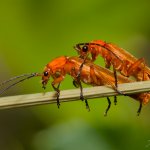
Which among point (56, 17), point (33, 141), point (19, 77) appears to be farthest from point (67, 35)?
point (33, 141)

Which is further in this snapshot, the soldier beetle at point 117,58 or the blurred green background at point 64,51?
the soldier beetle at point 117,58

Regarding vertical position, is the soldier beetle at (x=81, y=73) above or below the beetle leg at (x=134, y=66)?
above

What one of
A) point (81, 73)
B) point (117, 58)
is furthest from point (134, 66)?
point (81, 73)

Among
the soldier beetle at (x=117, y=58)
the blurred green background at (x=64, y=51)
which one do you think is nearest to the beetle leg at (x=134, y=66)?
the soldier beetle at (x=117, y=58)

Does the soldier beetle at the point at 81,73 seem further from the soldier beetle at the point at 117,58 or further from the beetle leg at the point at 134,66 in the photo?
the beetle leg at the point at 134,66

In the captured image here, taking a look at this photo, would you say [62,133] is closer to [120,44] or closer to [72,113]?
[72,113]

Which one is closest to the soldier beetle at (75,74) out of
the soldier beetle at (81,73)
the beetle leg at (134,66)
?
the soldier beetle at (81,73)

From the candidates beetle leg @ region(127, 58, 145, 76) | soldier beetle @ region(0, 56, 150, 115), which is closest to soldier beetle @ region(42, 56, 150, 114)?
soldier beetle @ region(0, 56, 150, 115)

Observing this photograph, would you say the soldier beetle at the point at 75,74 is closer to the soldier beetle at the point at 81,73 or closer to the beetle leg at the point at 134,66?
the soldier beetle at the point at 81,73
